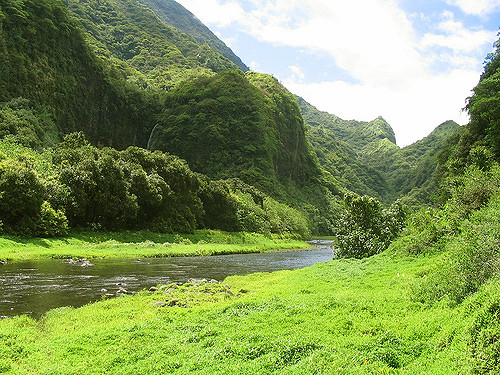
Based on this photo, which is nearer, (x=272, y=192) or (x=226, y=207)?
(x=226, y=207)

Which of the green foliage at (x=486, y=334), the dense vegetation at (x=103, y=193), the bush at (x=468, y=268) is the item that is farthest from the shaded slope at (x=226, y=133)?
the green foliage at (x=486, y=334)

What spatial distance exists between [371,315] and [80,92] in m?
130

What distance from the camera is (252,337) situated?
13.9 metres

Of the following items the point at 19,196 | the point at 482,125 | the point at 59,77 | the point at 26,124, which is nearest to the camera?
the point at 19,196

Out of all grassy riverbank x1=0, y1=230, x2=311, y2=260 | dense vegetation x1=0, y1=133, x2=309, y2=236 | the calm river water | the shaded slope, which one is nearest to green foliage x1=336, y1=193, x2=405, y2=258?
the calm river water

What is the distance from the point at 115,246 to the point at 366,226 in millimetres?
33739

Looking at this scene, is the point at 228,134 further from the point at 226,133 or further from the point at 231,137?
the point at 231,137

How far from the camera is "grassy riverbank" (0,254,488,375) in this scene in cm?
1123

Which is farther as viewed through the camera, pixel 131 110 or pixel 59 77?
pixel 131 110

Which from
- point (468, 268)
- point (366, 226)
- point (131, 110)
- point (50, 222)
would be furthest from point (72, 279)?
point (131, 110)

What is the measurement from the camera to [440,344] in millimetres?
11250

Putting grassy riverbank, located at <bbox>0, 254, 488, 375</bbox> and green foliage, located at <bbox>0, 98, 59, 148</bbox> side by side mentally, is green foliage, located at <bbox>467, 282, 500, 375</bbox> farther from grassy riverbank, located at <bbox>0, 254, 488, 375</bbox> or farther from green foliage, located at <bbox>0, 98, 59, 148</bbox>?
green foliage, located at <bbox>0, 98, 59, 148</bbox>

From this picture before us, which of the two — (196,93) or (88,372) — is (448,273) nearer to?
(88,372)

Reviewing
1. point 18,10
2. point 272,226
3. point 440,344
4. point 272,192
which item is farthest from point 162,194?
point 272,192
